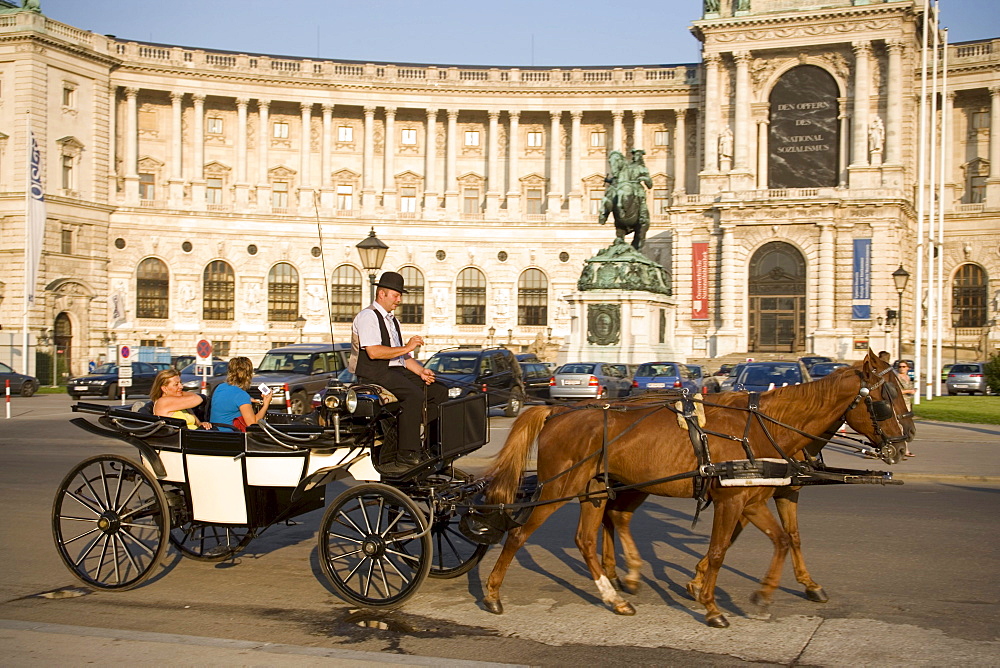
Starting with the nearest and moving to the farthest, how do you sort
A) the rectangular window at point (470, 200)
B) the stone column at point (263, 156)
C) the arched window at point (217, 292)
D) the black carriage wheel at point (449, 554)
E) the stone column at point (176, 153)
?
the black carriage wheel at point (449, 554) < the stone column at point (176, 153) < the arched window at point (217, 292) < the stone column at point (263, 156) < the rectangular window at point (470, 200)

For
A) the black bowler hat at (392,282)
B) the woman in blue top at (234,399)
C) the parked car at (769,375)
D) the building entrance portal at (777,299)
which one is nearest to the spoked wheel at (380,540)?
the black bowler hat at (392,282)

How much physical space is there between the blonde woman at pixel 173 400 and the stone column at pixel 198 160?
64802 millimetres

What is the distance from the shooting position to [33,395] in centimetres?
4403

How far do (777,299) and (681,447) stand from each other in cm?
5795

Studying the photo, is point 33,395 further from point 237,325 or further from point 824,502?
point 824,502

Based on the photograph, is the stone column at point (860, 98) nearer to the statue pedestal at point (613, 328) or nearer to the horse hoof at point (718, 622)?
the statue pedestal at point (613, 328)

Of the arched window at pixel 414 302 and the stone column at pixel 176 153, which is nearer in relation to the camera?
the stone column at pixel 176 153

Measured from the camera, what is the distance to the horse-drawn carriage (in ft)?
26.1

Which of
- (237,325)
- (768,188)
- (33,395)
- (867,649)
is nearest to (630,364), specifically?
(33,395)

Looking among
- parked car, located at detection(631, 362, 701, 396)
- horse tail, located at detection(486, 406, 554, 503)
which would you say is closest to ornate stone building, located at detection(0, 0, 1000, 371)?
parked car, located at detection(631, 362, 701, 396)

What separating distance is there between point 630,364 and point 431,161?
39.3m

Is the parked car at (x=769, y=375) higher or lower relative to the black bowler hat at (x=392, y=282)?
lower

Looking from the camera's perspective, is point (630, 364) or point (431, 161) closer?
point (630, 364)

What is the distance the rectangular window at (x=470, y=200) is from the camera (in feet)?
256
